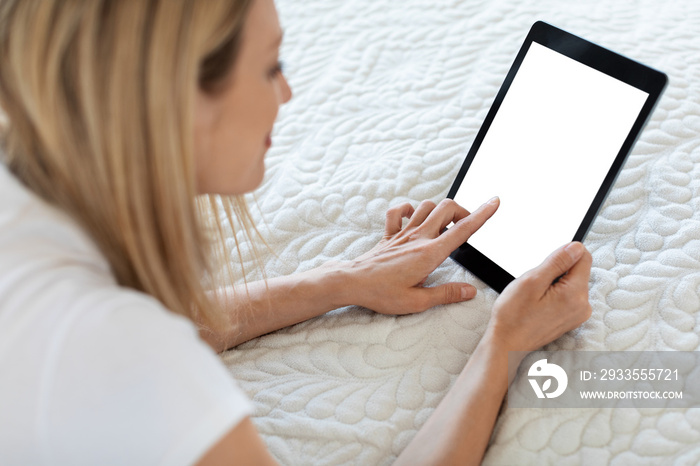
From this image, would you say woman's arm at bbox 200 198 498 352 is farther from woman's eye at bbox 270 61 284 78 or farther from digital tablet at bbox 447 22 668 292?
woman's eye at bbox 270 61 284 78

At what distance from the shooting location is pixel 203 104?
0.58 m

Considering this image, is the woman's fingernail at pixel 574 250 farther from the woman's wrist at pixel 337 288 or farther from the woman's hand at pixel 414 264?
the woman's wrist at pixel 337 288

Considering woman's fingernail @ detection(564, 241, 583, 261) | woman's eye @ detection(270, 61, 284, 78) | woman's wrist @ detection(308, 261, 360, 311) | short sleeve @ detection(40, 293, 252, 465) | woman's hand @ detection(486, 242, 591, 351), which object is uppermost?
woman's eye @ detection(270, 61, 284, 78)

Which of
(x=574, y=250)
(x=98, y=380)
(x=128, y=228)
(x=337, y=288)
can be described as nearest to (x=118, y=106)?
(x=128, y=228)

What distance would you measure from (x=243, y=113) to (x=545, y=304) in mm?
370

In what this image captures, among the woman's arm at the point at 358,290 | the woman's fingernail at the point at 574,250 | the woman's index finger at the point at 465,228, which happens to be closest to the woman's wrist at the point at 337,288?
the woman's arm at the point at 358,290

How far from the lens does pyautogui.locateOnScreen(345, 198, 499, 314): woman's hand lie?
2.60 ft

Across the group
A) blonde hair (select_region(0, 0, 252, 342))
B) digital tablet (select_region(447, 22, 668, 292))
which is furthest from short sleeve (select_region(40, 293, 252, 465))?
digital tablet (select_region(447, 22, 668, 292))

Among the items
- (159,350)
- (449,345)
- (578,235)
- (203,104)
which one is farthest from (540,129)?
(159,350)

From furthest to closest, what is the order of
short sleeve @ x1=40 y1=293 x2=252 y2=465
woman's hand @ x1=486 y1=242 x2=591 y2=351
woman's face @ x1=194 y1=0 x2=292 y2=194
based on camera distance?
woman's hand @ x1=486 y1=242 x2=591 y2=351 → woman's face @ x1=194 y1=0 x2=292 y2=194 → short sleeve @ x1=40 y1=293 x2=252 y2=465

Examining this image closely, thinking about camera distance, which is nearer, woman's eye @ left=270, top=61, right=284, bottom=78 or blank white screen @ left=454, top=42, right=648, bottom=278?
woman's eye @ left=270, top=61, right=284, bottom=78

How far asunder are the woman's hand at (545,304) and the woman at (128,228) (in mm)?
31

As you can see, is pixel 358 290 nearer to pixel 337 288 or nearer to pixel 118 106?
pixel 337 288

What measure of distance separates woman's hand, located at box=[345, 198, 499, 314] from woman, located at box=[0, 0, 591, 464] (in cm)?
12
